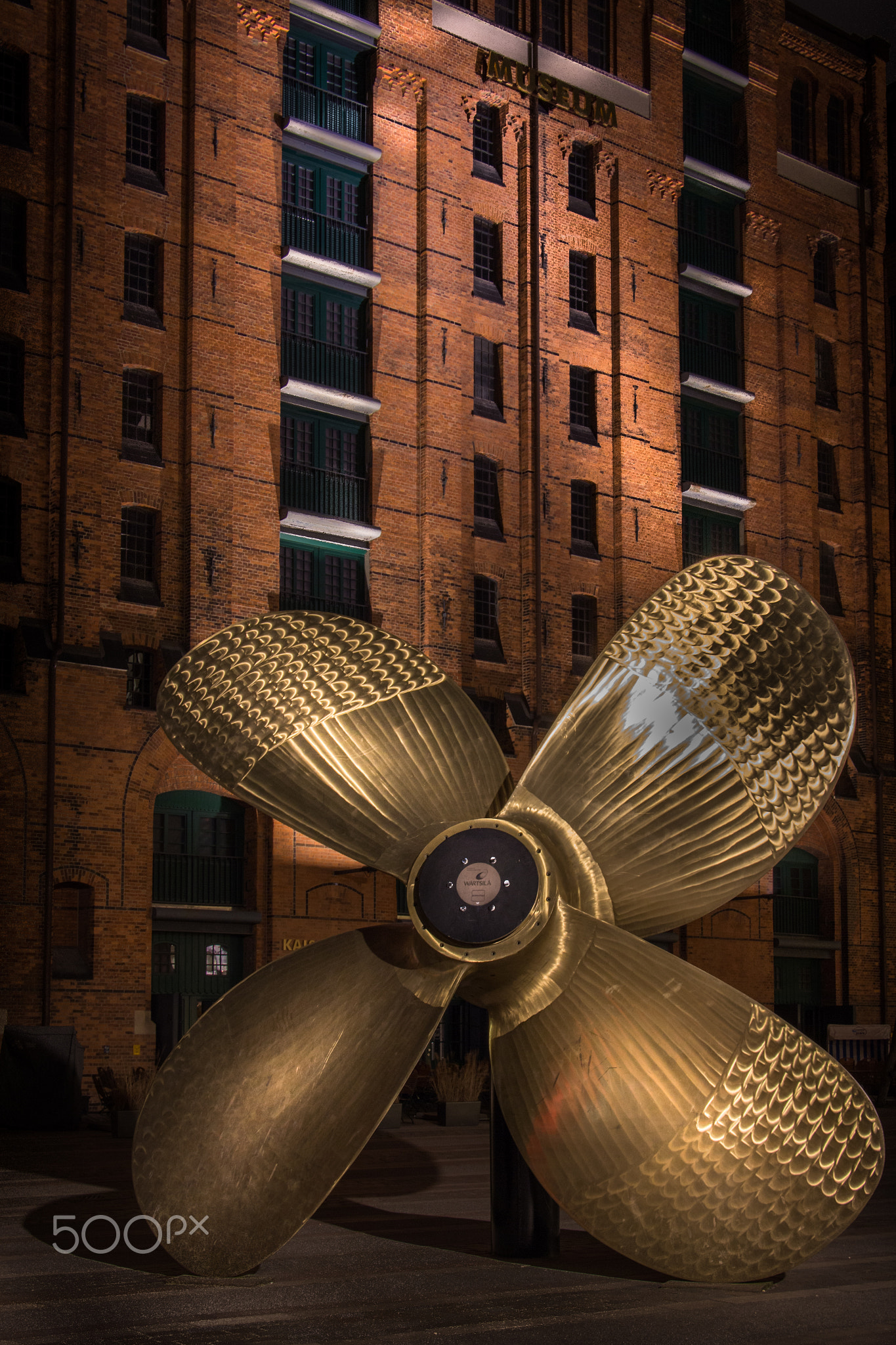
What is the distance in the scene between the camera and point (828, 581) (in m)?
34.6

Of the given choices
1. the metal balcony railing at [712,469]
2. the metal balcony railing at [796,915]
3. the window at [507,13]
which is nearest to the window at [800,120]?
the metal balcony railing at [712,469]

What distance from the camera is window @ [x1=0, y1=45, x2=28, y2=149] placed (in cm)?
2364

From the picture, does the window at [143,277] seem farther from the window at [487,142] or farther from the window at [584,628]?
the window at [584,628]

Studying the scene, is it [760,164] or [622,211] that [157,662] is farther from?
[760,164]

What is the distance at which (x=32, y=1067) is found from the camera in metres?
19.3

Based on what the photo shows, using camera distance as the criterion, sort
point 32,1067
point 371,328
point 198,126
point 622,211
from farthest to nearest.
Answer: point 622,211, point 371,328, point 198,126, point 32,1067

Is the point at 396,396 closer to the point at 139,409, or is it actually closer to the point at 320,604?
the point at 320,604

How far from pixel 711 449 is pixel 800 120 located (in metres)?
9.23

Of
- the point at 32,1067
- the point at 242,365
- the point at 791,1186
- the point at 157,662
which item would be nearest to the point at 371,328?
the point at 242,365

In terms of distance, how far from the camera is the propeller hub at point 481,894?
670cm

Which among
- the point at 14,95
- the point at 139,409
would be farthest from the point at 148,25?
the point at 139,409

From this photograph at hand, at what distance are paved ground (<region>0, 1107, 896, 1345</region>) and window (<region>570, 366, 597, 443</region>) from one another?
22085 mm

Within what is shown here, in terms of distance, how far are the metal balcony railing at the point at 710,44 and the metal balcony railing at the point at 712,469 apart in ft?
29.6

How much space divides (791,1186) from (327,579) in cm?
2094
